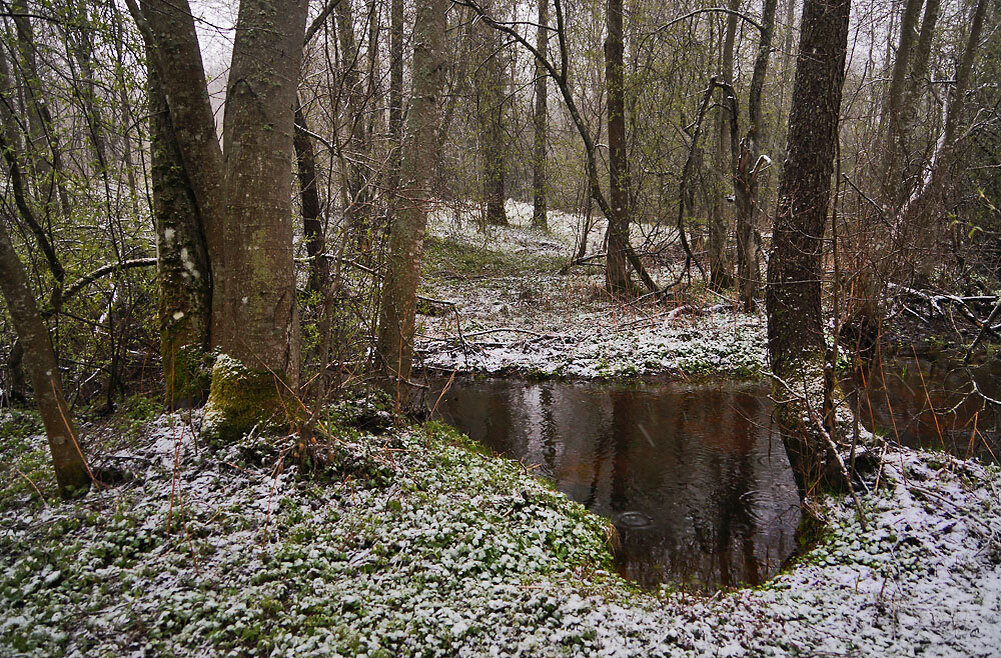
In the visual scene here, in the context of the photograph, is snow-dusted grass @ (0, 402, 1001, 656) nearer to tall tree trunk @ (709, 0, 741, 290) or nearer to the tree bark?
the tree bark

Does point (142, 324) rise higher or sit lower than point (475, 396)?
higher

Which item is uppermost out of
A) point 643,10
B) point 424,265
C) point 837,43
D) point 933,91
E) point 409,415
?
point 643,10

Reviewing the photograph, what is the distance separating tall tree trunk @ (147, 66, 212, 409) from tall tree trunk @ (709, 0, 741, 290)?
11.0 metres

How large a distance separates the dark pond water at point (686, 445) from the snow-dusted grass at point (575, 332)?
0.66 m

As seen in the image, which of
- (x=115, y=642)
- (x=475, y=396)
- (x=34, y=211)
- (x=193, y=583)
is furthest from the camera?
(x=475, y=396)

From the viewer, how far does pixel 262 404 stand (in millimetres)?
5051

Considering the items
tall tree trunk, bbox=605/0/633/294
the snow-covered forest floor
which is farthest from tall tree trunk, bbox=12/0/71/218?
tall tree trunk, bbox=605/0/633/294

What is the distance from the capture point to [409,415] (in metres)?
7.22

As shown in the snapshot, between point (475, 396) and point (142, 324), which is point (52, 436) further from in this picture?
point (475, 396)

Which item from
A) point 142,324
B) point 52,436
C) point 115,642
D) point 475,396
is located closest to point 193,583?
point 115,642

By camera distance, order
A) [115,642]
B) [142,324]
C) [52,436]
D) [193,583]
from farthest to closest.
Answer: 1. [142,324]
2. [52,436]
3. [193,583]
4. [115,642]

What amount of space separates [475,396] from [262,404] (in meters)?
5.70

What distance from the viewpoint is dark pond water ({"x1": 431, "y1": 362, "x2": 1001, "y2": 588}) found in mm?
5590

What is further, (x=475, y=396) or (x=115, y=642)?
(x=475, y=396)
